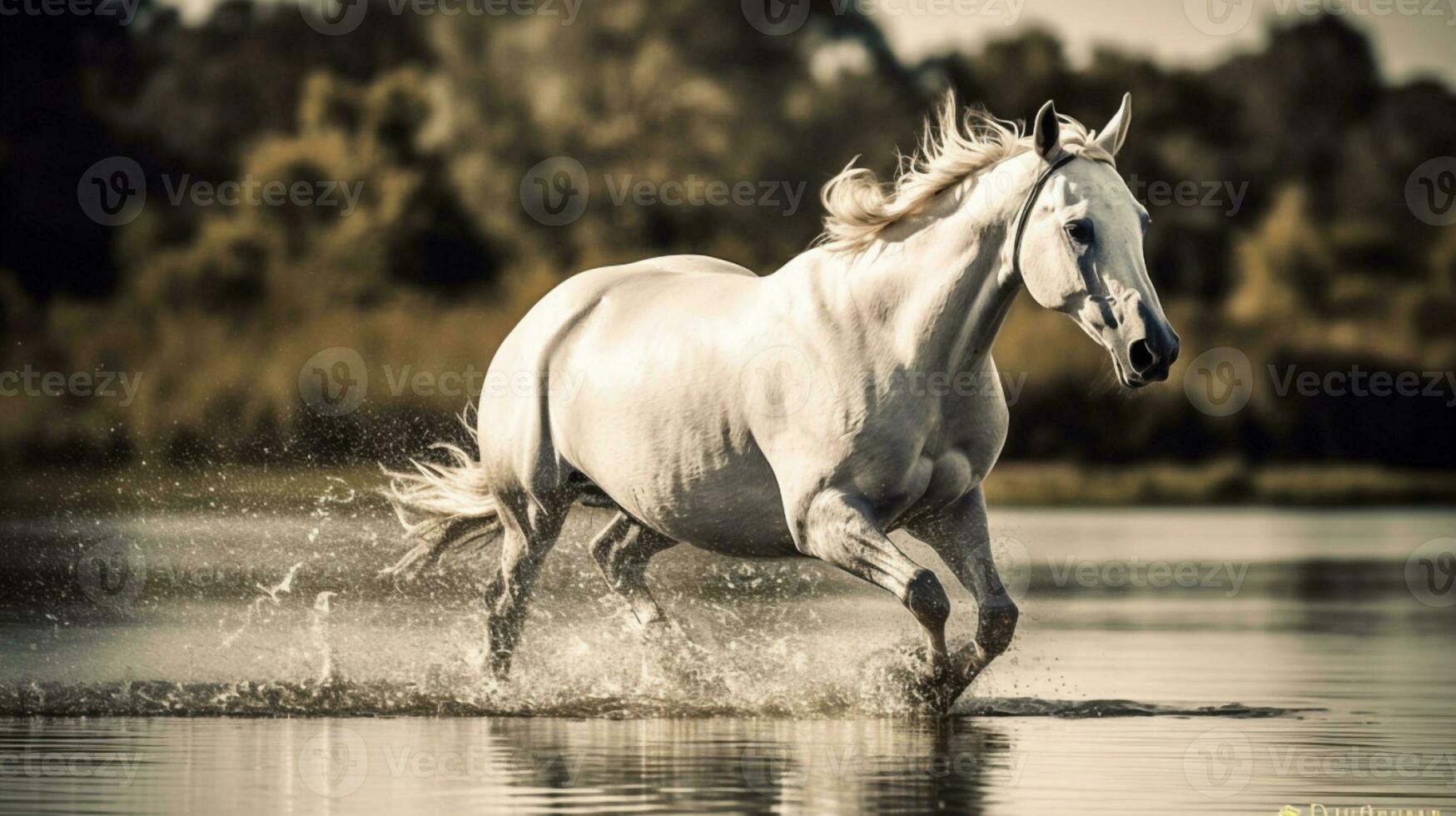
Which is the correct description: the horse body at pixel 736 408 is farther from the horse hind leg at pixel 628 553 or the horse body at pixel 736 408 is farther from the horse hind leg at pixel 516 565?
the horse hind leg at pixel 628 553

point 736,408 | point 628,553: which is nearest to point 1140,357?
point 736,408

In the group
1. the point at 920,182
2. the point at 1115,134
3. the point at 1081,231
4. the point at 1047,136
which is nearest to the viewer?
the point at 1081,231

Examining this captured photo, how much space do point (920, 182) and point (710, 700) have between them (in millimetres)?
2309

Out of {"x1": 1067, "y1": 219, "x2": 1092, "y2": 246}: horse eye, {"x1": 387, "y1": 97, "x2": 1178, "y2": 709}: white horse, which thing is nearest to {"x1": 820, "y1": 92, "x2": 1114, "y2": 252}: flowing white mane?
{"x1": 387, "y1": 97, "x2": 1178, "y2": 709}: white horse

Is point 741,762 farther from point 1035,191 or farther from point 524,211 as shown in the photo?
point 524,211

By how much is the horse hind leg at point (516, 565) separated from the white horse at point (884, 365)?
555 mm

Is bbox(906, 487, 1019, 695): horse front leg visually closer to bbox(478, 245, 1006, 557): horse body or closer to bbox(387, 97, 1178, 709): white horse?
bbox(387, 97, 1178, 709): white horse

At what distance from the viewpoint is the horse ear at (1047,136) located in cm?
835

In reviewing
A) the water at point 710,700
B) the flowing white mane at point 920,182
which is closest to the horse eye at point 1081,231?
the flowing white mane at point 920,182

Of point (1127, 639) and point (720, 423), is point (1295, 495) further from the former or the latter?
point (720, 423)

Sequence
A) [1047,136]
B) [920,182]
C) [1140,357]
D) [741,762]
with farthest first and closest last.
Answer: [920,182] → [1047,136] → [1140,357] → [741,762]

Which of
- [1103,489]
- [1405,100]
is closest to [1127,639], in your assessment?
[1103,489]

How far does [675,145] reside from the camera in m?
41.1

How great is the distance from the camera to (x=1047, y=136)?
8.42m
